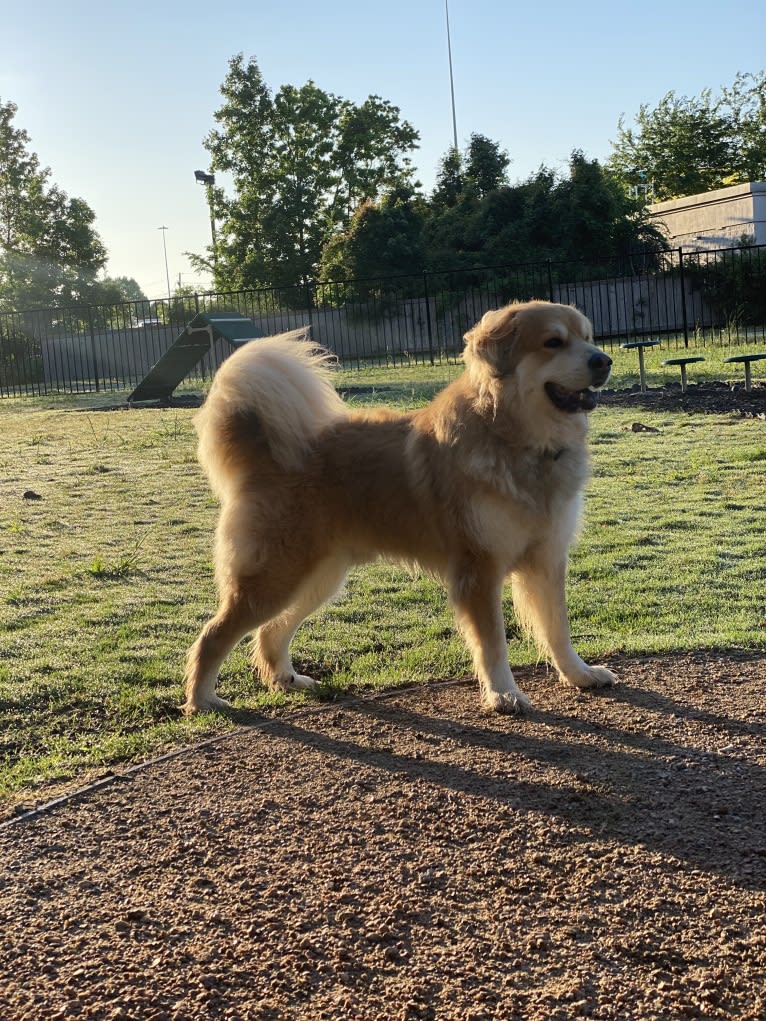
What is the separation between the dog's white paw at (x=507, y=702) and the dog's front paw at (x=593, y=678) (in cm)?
37

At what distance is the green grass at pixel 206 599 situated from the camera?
4934 millimetres

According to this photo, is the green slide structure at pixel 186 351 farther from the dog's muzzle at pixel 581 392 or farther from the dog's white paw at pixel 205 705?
the dog's muzzle at pixel 581 392

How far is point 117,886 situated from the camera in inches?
126

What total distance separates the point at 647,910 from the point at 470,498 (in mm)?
2185

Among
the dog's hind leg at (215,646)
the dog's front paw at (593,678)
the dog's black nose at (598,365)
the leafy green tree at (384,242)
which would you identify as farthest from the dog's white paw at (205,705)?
the leafy green tree at (384,242)

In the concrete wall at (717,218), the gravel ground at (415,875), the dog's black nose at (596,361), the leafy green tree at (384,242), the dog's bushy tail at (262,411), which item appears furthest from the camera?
the concrete wall at (717,218)

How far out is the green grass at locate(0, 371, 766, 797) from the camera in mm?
4934

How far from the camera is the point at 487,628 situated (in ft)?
15.4

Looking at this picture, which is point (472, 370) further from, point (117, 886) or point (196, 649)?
point (117, 886)

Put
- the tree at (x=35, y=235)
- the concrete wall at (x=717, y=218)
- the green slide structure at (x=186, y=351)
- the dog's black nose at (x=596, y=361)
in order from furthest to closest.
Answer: the tree at (x=35, y=235) < the concrete wall at (x=717, y=218) < the green slide structure at (x=186, y=351) < the dog's black nose at (x=596, y=361)

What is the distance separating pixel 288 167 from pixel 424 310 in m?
16.7

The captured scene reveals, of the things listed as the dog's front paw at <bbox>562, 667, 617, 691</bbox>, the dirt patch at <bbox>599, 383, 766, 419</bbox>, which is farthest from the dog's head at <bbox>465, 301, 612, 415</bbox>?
the dirt patch at <bbox>599, 383, 766, 419</bbox>

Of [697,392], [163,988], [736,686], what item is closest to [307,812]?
[163,988]

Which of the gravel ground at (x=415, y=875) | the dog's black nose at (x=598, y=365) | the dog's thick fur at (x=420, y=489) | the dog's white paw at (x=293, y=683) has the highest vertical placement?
the dog's black nose at (x=598, y=365)
